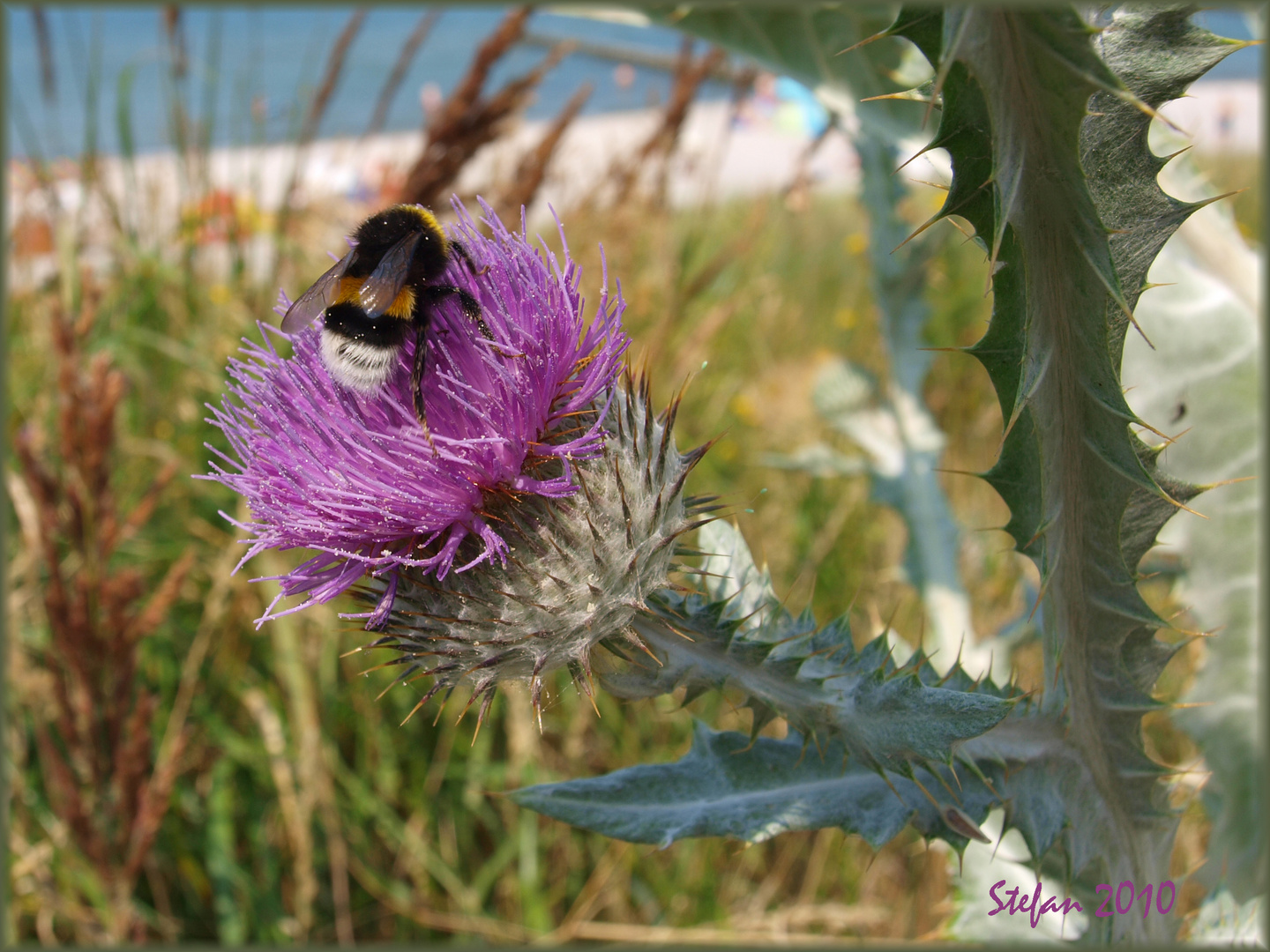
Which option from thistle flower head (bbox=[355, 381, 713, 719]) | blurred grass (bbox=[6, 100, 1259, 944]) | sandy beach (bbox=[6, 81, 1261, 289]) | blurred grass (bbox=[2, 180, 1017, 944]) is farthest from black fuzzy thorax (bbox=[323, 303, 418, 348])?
sandy beach (bbox=[6, 81, 1261, 289])

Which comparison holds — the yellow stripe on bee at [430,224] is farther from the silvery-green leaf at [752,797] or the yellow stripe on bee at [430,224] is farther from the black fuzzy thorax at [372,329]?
the silvery-green leaf at [752,797]

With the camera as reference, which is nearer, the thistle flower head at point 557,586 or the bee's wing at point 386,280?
the thistle flower head at point 557,586

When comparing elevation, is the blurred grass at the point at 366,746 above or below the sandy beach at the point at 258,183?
below

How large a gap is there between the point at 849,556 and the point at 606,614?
250 centimetres

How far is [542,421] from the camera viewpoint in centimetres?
141

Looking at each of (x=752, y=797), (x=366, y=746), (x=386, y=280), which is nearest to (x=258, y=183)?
(x=366, y=746)

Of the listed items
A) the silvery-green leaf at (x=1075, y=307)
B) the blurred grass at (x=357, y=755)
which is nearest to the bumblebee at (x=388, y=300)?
the silvery-green leaf at (x=1075, y=307)

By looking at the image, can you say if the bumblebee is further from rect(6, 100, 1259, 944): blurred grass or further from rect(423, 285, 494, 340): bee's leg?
rect(6, 100, 1259, 944): blurred grass

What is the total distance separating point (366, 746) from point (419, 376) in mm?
2008

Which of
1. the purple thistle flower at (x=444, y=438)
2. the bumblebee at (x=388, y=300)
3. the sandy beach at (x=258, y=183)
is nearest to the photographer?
the purple thistle flower at (x=444, y=438)

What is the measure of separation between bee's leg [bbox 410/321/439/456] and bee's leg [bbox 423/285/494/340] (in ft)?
0.24

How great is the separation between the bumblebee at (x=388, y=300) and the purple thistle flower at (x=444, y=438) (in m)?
0.02

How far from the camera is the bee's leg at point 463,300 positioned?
145 cm

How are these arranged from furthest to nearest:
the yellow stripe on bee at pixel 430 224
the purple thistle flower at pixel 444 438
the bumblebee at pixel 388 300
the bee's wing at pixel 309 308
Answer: the bee's wing at pixel 309 308 → the yellow stripe on bee at pixel 430 224 → the bumblebee at pixel 388 300 → the purple thistle flower at pixel 444 438
